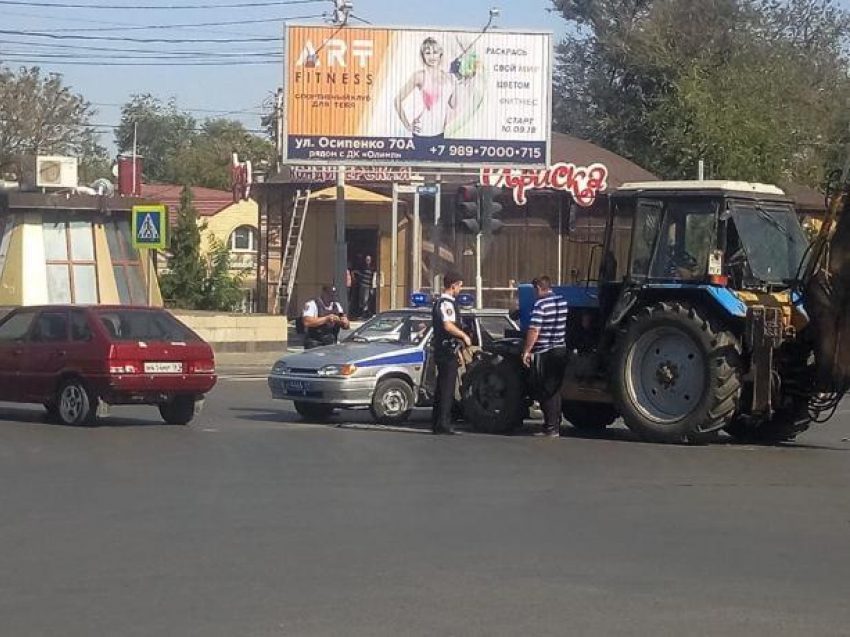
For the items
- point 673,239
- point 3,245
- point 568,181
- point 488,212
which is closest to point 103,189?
point 3,245

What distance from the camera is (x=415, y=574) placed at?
29.1ft

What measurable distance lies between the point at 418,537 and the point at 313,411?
8981 millimetres

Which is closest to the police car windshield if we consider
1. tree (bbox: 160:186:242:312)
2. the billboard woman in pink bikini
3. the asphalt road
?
the asphalt road

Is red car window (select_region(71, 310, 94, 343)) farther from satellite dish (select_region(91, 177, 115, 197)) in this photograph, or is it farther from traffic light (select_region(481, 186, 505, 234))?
satellite dish (select_region(91, 177, 115, 197))

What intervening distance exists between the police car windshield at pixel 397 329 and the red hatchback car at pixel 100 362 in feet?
6.84

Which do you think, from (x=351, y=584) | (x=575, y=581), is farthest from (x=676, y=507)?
(x=351, y=584)

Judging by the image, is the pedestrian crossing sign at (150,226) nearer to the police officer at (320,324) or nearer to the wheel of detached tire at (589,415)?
the police officer at (320,324)

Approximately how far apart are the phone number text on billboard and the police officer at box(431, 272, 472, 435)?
19171 millimetres

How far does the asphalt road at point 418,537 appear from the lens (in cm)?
784

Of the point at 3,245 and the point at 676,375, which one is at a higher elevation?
the point at 3,245

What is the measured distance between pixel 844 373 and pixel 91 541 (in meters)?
8.13

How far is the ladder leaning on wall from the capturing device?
4141cm

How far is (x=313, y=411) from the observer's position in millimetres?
19031

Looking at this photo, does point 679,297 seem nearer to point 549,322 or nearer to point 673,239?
point 673,239
